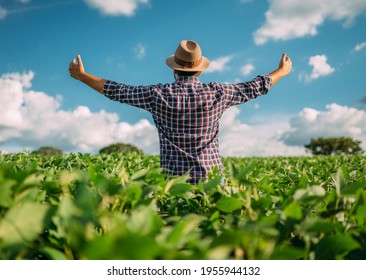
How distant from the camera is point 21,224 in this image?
1.29 metres

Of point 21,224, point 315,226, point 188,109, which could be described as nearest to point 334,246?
point 315,226

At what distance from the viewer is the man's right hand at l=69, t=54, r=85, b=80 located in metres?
4.27

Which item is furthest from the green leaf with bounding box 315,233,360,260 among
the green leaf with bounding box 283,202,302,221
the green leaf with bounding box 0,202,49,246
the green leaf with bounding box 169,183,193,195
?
the green leaf with bounding box 0,202,49,246

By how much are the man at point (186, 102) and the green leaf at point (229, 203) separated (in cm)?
196

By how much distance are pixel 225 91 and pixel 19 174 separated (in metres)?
2.87

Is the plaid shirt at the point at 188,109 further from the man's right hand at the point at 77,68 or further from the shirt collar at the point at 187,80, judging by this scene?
the man's right hand at the point at 77,68

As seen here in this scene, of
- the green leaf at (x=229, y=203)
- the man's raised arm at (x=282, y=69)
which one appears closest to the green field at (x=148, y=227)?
the green leaf at (x=229, y=203)

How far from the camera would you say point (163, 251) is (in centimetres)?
111

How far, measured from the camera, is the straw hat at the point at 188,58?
4.30 metres

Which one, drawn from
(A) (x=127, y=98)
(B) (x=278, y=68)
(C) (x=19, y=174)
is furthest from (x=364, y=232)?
(B) (x=278, y=68)

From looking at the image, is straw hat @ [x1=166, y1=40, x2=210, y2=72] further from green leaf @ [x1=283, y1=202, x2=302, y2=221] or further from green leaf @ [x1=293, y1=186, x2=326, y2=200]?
green leaf @ [x1=283, y1=202, x2=302, y2=221]

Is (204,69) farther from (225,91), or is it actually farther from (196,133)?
(196,133)

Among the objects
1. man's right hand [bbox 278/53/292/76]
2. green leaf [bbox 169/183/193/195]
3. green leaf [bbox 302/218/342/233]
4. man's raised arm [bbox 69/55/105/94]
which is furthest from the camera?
man's right hand [bbox 278/53/292/76]

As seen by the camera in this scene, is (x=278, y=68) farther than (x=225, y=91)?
Yes
